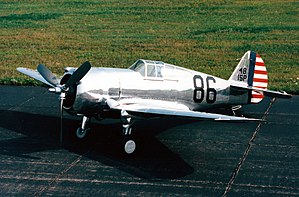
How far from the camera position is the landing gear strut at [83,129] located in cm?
1834

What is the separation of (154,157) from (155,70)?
2.69 meters

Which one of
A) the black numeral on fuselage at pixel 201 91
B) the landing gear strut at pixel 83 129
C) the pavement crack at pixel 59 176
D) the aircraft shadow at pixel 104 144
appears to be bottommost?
the pavement crack at pixel 59 176

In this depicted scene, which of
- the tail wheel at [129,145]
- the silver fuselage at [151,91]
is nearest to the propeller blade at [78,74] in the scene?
the silver fuselage at [151,91]

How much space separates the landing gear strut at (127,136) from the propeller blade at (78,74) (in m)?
1.41

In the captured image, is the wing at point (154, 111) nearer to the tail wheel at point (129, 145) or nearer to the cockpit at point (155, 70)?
the tail wheel at point (129, 145)

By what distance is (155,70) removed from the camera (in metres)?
18.3

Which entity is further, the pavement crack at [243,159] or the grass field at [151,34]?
the grass field at [151,34]

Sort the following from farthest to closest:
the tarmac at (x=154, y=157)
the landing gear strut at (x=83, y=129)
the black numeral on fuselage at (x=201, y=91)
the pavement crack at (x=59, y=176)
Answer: the black numeral on fuselage at (x=201, y=91) < the landing gear strut at (x=83, y=129) < the tarmac at (x=154, y=157) < the pavement crack at (x=59, y=176)

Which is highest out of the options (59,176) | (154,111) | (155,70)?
(155,70)

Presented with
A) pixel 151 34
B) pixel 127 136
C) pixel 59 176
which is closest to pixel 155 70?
pixel 127 136

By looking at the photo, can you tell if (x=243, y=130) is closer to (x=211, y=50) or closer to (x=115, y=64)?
(x=115, y=64)

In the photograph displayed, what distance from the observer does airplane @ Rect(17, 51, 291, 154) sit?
17.0 meters

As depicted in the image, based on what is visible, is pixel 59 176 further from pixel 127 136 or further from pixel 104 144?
pixel 104 144

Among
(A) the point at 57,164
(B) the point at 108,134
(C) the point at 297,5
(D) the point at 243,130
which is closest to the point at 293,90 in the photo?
(D) the point at 243,130
